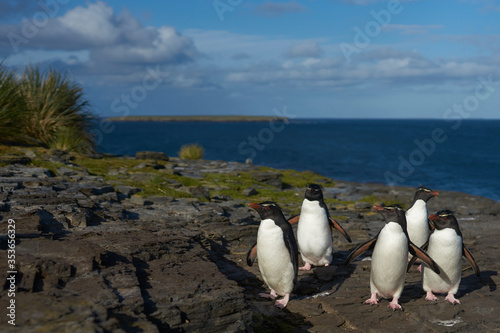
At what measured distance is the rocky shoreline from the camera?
4.73 m

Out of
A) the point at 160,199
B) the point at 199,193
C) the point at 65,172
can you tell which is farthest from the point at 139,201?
the point at 65,172

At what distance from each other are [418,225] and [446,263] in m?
1.73

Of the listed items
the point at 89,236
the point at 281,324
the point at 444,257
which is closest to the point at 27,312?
the point at 89,236

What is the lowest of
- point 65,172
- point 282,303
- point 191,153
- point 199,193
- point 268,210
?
point 282,303

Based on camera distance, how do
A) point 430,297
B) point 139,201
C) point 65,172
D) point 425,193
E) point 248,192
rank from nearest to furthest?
point 430,297
point 425,193
point 139,201
point 65,172
point 248,192

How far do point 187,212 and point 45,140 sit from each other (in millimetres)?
11528

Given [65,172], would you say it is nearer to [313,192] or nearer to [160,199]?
[160,199]

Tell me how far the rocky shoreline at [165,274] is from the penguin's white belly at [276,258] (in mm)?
343

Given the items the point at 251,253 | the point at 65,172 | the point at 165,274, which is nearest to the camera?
the point at 165,274

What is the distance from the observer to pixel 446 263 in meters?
7.38

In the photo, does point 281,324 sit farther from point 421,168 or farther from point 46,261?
point 421,168

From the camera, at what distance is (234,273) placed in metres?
8.17

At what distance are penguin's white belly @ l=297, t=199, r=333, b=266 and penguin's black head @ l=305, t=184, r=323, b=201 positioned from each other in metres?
0.09

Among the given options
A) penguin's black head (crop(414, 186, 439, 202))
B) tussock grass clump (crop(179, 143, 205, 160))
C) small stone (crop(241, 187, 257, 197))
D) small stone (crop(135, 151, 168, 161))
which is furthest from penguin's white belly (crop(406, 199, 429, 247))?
tussock grass clump (crop(179, 143, 205, 160))
